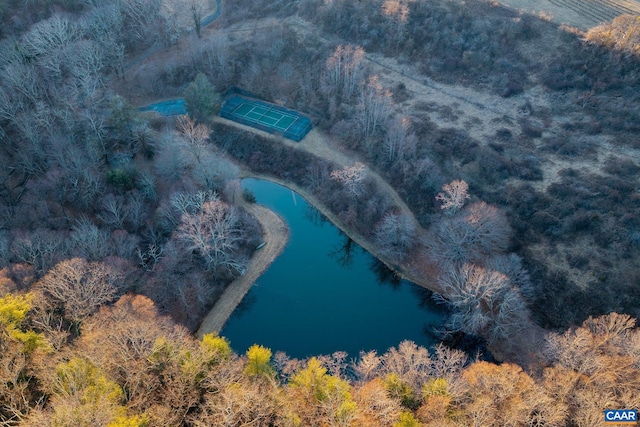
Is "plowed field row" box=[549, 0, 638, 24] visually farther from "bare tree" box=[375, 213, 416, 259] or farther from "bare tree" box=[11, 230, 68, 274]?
"bare tree" box=[11, 230, 68, 274]

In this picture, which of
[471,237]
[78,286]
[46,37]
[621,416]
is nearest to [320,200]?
[471,237]

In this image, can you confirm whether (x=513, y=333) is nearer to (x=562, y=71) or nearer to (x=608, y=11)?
(x=562, y=71)

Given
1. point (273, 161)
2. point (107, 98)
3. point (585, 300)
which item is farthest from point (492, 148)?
point (107, 98)

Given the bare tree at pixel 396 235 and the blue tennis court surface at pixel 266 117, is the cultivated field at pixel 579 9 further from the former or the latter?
the bare tree at pixel 396 235

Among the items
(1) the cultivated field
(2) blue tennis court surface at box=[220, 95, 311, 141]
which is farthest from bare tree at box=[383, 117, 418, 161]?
(1) the cultivated field

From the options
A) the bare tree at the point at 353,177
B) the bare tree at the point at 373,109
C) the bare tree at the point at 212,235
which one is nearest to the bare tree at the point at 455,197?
the bare tree at the point at 353,177

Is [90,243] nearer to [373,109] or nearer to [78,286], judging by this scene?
[78,286]

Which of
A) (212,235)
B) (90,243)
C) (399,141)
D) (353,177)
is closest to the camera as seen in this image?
(90,243)
